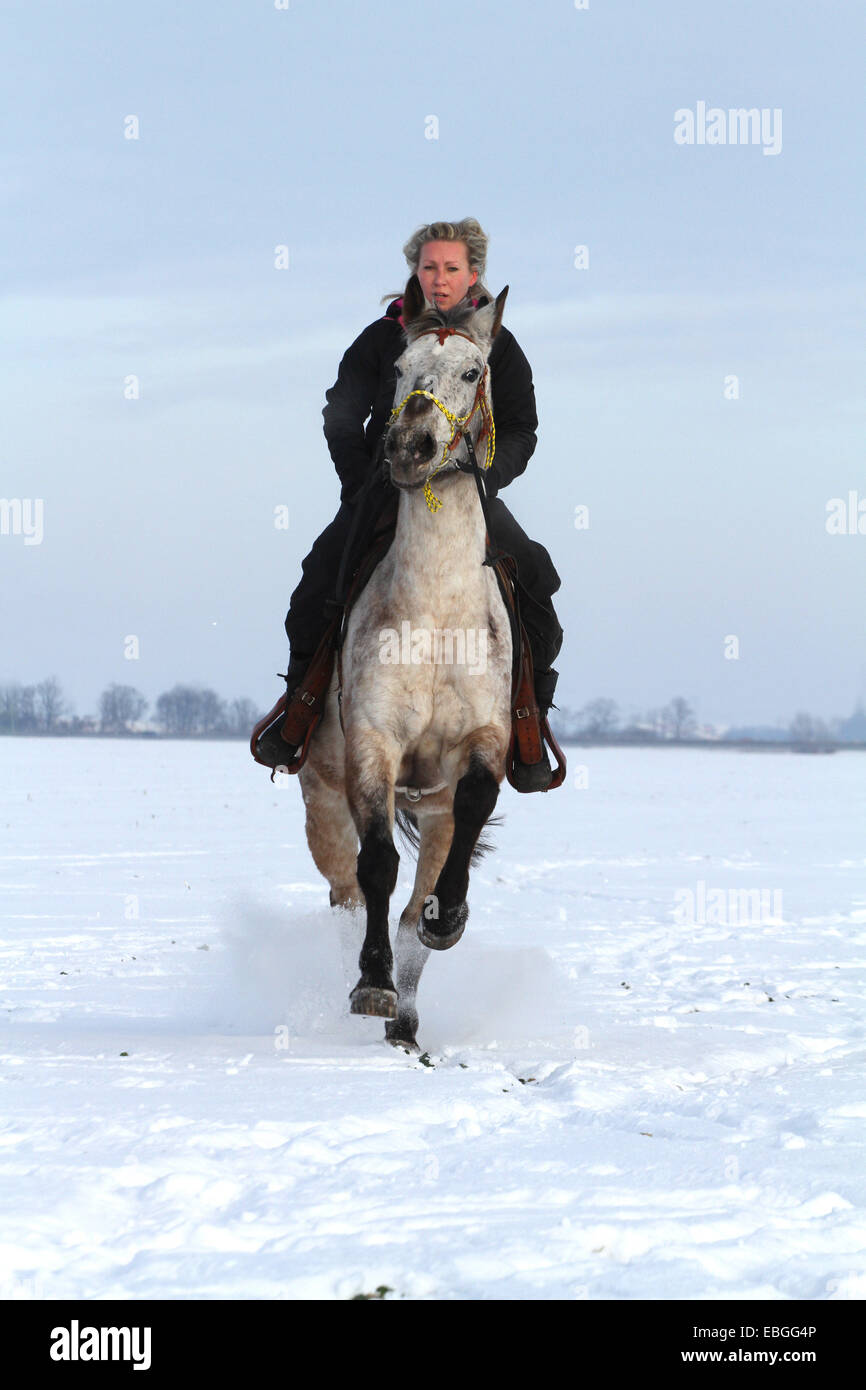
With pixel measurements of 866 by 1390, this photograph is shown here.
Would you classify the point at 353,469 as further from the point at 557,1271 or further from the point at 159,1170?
the point at 557,1271

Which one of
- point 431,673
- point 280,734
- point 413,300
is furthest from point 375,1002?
point 413,300

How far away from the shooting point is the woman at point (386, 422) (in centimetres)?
707

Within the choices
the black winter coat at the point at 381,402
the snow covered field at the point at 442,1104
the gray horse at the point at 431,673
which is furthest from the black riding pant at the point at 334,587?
the snow covered field at the point at 442,1104

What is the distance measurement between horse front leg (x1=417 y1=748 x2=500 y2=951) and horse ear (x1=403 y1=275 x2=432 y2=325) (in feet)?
7.03

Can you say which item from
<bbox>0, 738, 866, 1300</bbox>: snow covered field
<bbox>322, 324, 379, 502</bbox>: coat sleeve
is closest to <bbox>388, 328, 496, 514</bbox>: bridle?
<bbox>322, 324, 379, 502</bbox>: coat sleeve

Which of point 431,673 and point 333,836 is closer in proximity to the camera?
point 431,673

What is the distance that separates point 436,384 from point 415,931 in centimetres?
271

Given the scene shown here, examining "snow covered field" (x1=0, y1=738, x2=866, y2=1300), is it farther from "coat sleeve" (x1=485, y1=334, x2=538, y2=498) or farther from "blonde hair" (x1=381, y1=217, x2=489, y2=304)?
"blonde hair" (x1=381, y1=217, x2=489, y2=304)

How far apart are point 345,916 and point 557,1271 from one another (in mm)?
4824

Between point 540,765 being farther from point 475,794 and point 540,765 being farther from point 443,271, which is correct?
point 443,271

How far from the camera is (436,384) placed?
6277mm
